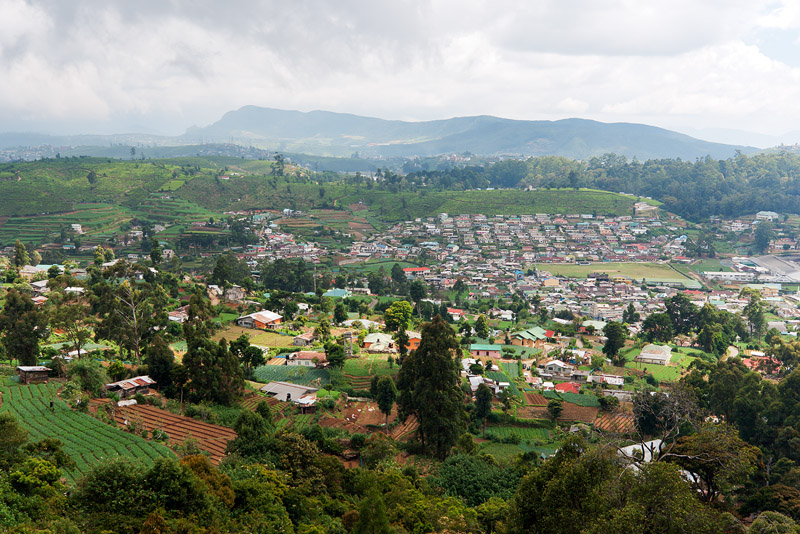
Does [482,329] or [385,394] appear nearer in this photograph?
[385,394]

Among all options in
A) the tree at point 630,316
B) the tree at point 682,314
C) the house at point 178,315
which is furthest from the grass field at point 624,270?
the house at point 178,315

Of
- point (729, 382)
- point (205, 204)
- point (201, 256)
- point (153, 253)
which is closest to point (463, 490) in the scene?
point (729, 382)

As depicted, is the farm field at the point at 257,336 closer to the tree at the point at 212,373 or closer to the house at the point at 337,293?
the tree at the point at 212,373

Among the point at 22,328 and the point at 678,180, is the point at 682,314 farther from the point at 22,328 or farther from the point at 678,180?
the point at 678,180

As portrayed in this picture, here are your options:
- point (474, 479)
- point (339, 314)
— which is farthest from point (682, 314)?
point (474, 479)

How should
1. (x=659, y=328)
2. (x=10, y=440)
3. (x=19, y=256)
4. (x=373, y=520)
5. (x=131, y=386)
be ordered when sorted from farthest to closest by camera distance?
(x=19, y=256), (x=659, y=328), (x=131, y=386), (x=10, y=440), (x=373, y=520)

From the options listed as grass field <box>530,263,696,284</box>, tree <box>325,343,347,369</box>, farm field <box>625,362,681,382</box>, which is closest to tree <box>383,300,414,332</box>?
tree <box>325,343,347,369</box>

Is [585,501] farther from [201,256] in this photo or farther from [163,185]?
[163,185]
